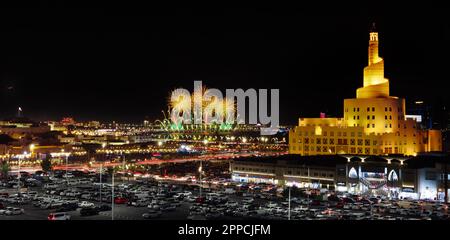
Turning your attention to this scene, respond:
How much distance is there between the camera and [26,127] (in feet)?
168

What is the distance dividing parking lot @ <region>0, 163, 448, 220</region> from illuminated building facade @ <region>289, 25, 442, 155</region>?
6.51 metres

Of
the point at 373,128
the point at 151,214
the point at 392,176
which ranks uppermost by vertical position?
the point at 373,128

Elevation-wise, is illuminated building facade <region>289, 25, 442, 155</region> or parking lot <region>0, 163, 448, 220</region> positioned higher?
illuminated building facade <region>289, 25, 442, 155</region>

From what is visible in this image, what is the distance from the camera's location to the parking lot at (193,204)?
15.0 metres

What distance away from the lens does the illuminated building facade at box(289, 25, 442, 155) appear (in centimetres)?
2583

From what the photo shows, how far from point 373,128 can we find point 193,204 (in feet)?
41.1

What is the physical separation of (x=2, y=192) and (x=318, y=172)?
1192 centimetres

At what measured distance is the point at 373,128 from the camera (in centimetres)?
2642

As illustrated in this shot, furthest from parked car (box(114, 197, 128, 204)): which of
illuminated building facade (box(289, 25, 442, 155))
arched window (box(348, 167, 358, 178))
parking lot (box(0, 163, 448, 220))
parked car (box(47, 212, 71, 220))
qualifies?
illuminated building facade (box(289, 25, 442, 155))

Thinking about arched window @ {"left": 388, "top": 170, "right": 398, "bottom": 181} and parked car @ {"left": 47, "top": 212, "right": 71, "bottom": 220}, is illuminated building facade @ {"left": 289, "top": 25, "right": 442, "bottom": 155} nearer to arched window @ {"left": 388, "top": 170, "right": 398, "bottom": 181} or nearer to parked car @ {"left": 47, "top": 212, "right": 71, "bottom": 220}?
arched window @ {"left": 388, "top": 170, "right": 398, "bottom": 181}

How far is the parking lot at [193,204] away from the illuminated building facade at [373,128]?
6.51 metres

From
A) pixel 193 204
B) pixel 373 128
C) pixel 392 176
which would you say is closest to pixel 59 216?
pixel 193 204

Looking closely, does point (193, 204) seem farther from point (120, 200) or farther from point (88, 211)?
point (88, 211)
